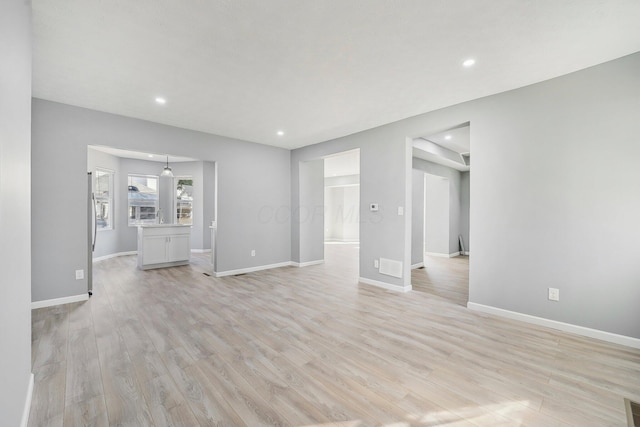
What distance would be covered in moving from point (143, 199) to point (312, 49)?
7825mm

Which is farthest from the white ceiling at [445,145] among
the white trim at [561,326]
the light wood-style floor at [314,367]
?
the light wood-style floor at [314,367]

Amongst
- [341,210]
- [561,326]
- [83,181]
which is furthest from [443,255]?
[83,181]

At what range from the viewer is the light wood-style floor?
1653 mm

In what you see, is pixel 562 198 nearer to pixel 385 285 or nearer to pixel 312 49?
pixel 385 285

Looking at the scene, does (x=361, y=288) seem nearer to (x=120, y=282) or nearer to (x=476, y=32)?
(x=476, y=32)

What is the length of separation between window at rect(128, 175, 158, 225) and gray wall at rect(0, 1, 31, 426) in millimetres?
7068

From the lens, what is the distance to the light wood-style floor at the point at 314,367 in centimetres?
165

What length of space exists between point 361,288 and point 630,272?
3.04 m

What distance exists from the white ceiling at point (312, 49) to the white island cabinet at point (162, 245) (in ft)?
9.35

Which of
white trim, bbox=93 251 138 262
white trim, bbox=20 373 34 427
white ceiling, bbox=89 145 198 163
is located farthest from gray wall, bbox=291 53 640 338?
white trim, bbox=93 251 138 262

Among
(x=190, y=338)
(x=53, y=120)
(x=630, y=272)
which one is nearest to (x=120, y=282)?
(x=53, y=120)

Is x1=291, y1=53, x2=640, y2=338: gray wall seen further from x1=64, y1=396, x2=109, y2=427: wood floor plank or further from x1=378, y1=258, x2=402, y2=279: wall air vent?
x1=64, y1=396, x2=109, y2=427: wood floor plank

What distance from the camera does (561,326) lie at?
110 inches

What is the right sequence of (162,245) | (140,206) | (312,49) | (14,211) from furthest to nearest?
(140,206) → (162,245) → (312,49) → (14,211)
